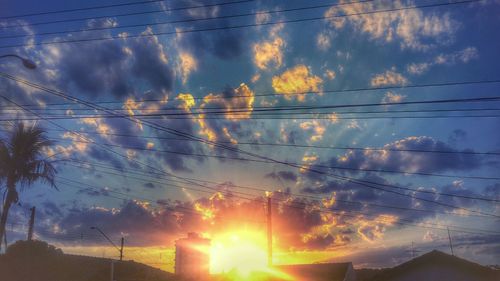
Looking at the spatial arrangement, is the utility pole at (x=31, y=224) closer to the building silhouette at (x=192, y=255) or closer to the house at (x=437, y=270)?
the building silhouette at (x=192, y=255)

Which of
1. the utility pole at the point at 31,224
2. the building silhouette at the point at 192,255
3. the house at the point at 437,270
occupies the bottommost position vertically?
the house at the point at 437,270

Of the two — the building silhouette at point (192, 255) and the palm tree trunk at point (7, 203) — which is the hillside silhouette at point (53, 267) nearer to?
the building silhouette at point (192, 255)

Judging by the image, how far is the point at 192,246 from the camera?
54625 mm

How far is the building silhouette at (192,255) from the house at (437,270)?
3325cm

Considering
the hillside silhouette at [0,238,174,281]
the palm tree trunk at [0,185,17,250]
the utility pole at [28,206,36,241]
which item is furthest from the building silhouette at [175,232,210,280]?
the palm tree trunk at [0,185,17,250]

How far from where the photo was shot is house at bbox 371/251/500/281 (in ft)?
78.8

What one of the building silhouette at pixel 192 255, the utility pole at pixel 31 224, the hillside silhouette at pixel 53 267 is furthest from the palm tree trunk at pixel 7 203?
the utility pole at pixel 31 224

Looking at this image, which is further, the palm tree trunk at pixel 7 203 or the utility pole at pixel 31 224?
the utility pole at pixel 31 224

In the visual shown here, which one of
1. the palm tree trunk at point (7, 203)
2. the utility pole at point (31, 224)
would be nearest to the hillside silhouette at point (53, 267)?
the utility pole at point (31, 224)

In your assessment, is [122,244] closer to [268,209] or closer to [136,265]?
[136,265]

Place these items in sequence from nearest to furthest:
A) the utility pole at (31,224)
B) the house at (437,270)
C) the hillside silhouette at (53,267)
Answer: the house at (437,270), the hillside silhouette at (53,267), the utility pole at (31,224)

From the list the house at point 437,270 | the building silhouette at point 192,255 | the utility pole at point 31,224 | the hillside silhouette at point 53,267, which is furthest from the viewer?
the utility pole at point 31,224

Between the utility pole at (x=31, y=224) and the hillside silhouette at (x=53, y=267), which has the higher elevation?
the utility pole at (x=31, y=224)

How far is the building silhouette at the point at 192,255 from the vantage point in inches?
2121
